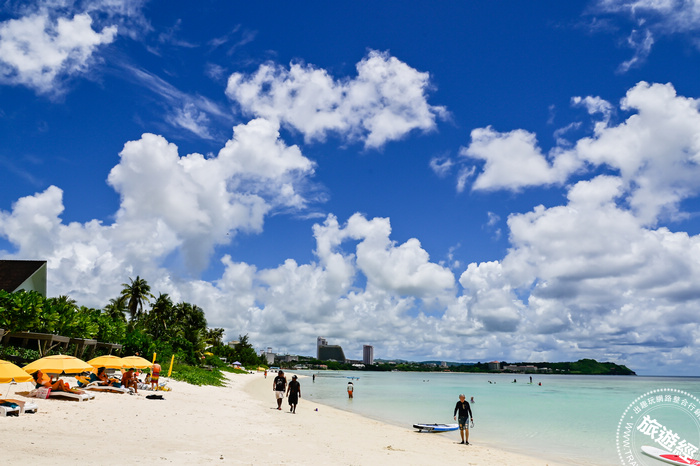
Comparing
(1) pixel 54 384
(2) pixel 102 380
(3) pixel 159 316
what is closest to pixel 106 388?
(2) pixel 102 380

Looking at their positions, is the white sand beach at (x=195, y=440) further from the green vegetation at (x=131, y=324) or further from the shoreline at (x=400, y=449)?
the green vegetation at (x=131, y=324)

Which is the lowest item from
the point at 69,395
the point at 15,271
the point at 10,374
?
the point at 69,395

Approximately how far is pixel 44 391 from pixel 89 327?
56.1ft

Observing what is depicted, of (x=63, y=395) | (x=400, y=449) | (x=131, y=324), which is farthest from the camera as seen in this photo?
(x=131, y=324)

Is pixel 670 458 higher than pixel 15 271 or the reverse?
the reverse

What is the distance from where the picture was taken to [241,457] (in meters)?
10.4

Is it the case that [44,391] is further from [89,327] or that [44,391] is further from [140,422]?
[89,327]

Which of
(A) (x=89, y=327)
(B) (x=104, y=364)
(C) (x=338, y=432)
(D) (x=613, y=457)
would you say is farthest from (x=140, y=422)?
(A) (x=89, y=327)

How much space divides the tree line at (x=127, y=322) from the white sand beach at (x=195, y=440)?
27.7 feet

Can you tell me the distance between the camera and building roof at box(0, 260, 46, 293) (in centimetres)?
3531

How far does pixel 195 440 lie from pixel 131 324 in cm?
5260

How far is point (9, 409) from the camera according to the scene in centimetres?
1234

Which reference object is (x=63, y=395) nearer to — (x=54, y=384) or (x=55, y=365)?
(x=54, y=384)

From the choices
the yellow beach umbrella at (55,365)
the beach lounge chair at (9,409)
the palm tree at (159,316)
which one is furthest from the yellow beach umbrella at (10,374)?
the palm tree at (159,316)
